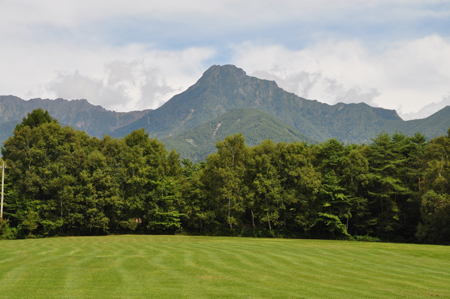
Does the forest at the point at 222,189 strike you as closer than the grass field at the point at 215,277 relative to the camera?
No

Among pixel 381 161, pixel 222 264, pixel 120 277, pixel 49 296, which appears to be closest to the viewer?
pixel 49 296

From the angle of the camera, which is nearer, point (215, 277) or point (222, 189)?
point (215, 277)

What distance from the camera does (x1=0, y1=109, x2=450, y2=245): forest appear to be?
Result: 46656 mm

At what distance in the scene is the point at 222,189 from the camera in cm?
5012

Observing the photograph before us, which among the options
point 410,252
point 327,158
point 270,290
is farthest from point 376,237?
point 270,290

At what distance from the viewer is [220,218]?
54.8m

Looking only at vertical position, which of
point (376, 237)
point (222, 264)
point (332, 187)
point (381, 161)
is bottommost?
point (376, 237)

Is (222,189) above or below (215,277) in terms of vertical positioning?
above

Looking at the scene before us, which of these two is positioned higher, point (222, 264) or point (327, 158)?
point (327, 158)

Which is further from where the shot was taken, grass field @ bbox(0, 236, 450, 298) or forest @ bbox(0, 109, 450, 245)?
forest @ bbox(0, 109, 450, 245)

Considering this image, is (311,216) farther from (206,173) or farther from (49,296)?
(49,296)

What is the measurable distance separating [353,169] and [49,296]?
44.0 metres

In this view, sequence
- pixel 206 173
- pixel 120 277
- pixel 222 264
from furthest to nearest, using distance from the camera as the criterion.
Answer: pixel 206 173 → pixel 222 264 → pixel 120 277

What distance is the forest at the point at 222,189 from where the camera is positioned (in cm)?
4666
